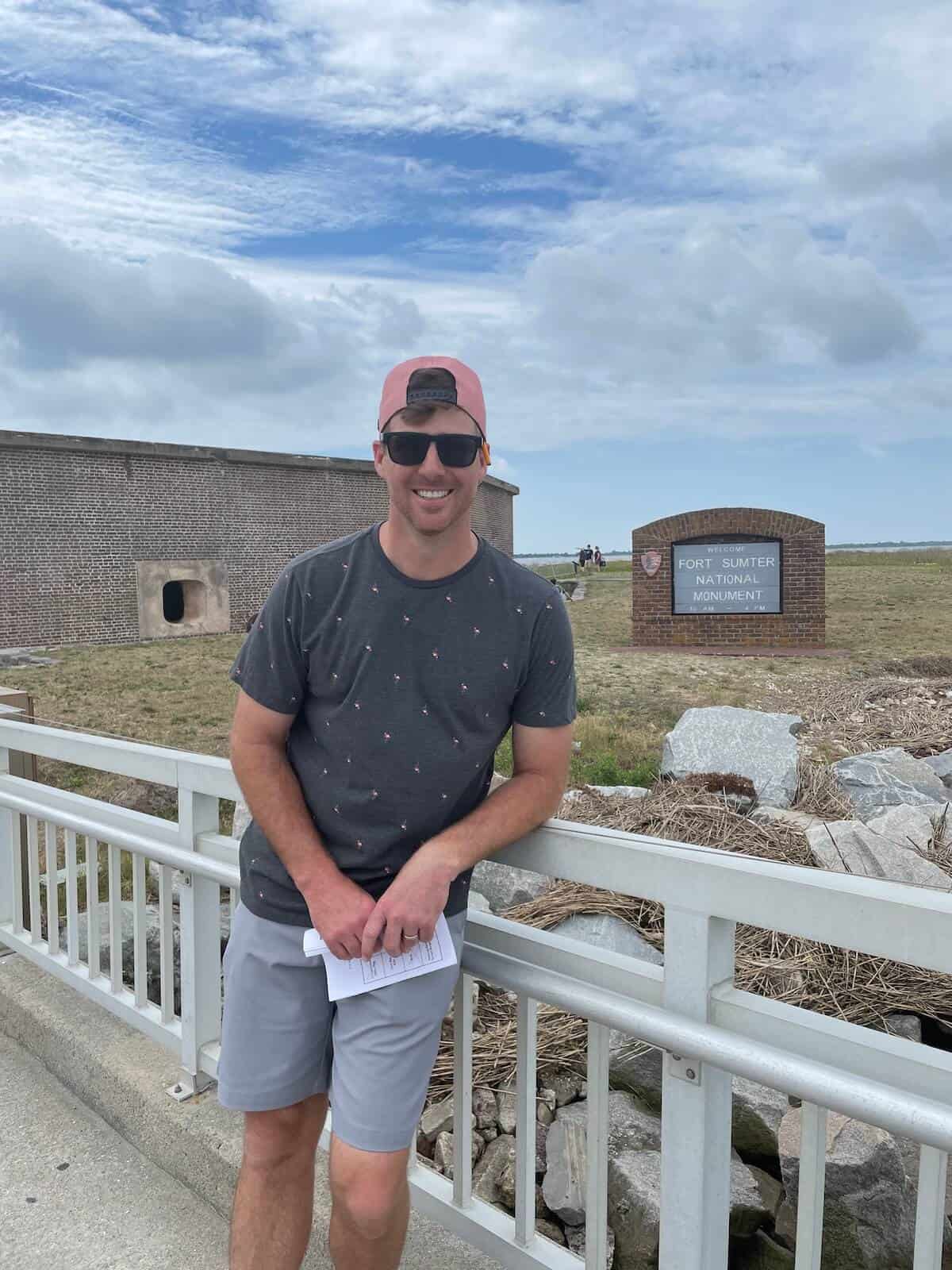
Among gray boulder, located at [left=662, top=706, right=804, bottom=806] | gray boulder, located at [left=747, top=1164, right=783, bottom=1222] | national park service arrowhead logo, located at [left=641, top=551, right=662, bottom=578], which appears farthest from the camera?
national park service arrowhead logo, located at [left=641, top=551, right=662, bottom=578]

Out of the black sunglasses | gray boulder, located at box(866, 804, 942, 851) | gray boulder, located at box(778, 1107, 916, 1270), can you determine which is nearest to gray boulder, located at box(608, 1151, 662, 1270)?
gray boulder, located at box(778, 1107, 916, 1270)

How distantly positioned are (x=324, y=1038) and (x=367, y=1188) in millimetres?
268

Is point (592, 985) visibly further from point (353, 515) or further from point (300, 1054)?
point (353, 515)

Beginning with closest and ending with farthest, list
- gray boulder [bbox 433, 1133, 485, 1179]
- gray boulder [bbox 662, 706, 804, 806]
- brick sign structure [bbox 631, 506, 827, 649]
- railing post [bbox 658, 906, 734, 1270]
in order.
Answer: railing post [bbox 658, 906, 734, 1270] → gray boulder [bbox 433, 1133, 485, 1179] → gray boulder [bbox 662, 706, 804, 806] → brick sign structure [bbox 631, 506, 827, 649]

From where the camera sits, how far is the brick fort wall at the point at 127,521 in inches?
821

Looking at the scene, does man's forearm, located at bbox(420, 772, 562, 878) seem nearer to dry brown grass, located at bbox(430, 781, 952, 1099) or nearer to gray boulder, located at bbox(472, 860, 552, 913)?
dry brown grass, located at bbox(430, 781, 952, 1099)

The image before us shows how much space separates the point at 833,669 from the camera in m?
14.8

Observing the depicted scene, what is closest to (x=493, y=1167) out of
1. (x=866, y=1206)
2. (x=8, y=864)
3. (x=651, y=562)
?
(x=866, y=1206)

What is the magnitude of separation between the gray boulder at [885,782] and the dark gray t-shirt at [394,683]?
200 inches

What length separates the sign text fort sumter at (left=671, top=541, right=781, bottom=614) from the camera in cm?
1830

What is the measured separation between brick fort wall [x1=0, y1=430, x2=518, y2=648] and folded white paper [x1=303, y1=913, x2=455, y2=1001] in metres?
21.1

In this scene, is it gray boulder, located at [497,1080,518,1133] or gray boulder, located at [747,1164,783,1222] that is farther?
gray boulder, located at [497,1080,518,1133]

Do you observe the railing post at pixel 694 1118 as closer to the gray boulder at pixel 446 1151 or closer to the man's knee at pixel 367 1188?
the man's knee at pixel 367 1188

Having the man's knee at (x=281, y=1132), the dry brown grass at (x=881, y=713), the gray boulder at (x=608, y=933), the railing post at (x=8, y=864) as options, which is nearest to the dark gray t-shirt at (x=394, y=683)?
the man's knee at (x=281, y=1132)
